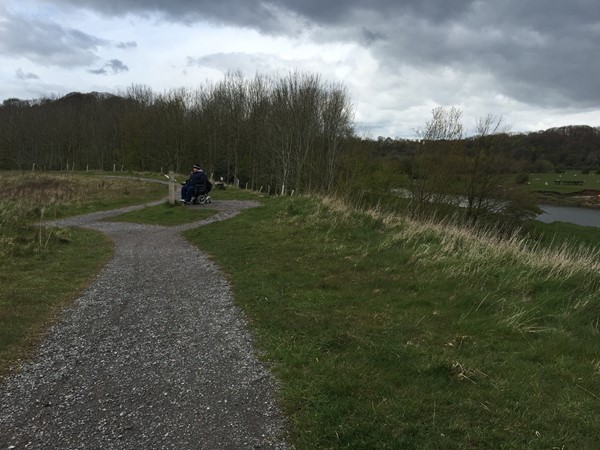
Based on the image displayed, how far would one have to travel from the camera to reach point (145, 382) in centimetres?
469

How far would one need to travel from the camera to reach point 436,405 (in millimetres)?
4016

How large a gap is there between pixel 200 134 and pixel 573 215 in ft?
192

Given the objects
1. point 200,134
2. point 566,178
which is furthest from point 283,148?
point 566,178

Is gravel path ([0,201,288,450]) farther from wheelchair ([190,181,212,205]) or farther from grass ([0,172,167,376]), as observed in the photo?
wheelchair ([190,181,212,205])

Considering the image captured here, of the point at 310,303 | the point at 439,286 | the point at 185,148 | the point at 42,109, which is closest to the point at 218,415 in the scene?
the point at 310,303

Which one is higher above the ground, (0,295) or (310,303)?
(310,303)

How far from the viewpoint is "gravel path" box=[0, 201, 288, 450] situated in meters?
3.73

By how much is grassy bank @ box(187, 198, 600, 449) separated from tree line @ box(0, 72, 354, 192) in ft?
85.8

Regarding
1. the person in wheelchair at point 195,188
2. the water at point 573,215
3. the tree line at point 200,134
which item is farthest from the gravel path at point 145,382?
the water at point 573,215

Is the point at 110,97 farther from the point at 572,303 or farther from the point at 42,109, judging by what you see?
the point at 572,303

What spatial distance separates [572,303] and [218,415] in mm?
5423

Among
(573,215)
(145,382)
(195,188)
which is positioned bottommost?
(573,215)

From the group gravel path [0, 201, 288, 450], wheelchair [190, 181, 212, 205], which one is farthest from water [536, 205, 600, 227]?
gravel path [0, 201, 288, 450]

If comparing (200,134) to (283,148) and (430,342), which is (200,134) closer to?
(283,148)
